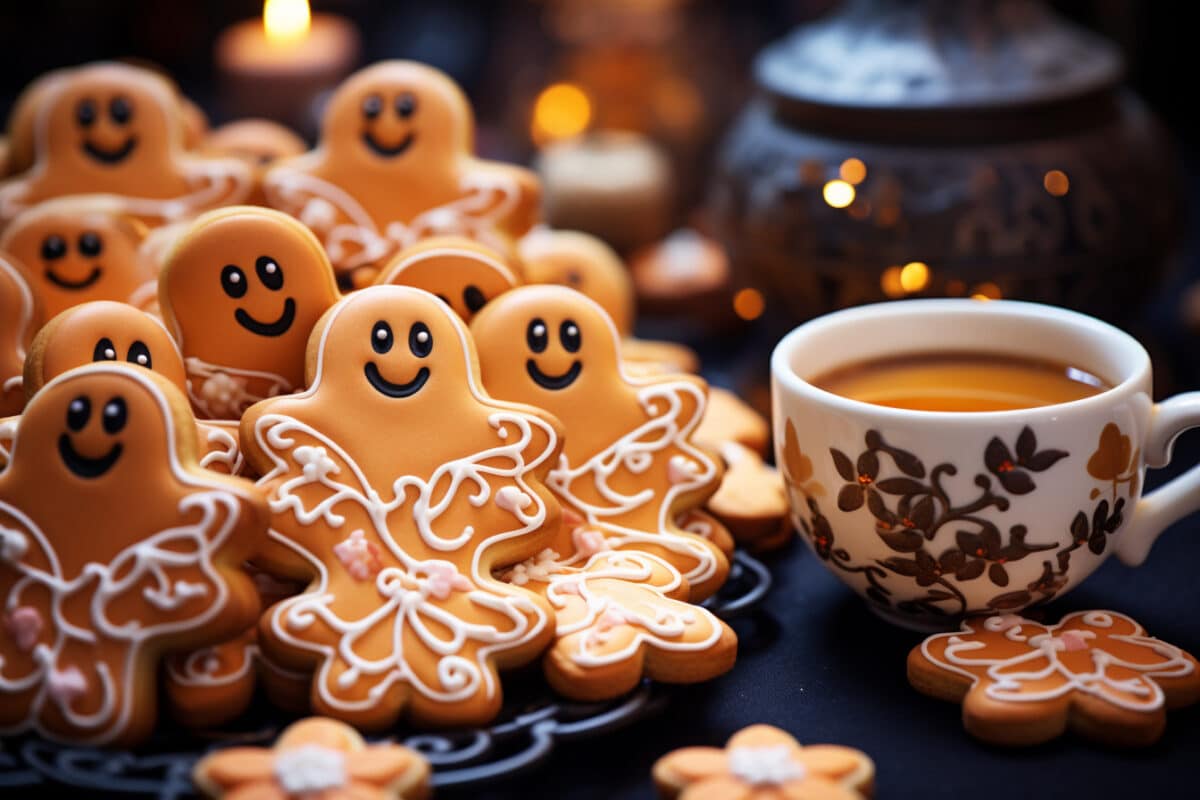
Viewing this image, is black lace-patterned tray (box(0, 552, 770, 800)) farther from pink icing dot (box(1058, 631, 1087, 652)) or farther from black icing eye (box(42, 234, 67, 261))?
black icing eye (box(42, 234, 67, 261))

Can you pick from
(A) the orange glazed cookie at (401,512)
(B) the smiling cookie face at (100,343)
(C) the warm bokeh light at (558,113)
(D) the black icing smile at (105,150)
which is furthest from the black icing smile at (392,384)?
(C) the warm bokeh light at (558,113)

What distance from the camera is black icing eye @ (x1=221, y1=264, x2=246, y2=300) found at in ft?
2.35

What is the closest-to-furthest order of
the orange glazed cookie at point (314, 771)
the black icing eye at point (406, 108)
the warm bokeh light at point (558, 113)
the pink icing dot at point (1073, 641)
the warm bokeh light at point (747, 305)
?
the orange glazed cookie at point (314, 771) → the pink icing dot at point (1073, 641) → the black icing eye at point (406, 108) → the warm bokeh light at point (747, 305) → the warm bokeh light at point (558, 113)

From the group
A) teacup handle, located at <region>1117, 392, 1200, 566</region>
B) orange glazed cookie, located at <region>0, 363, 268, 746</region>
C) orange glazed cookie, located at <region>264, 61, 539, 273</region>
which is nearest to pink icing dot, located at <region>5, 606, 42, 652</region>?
orange glazed cookie, located at <region>0, 363, 268, 746</region>

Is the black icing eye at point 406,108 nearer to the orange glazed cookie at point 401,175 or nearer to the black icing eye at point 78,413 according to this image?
the orange glazed cookie at point 401,175

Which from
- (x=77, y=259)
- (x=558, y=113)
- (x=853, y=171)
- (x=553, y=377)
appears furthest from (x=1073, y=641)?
(x=558, y=113)

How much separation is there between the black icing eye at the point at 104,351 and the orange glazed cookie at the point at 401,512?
0.26ft

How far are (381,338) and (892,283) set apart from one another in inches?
16.6

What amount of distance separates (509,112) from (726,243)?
0.77 metres

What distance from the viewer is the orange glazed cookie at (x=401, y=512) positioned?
24.5 inches

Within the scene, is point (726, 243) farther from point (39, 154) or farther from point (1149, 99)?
point (1149, 99)

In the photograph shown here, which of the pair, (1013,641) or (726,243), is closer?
(1013,641)

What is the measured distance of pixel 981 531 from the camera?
0.66 meters

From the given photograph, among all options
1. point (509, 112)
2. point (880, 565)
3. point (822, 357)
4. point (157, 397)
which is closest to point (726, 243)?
point (822, 357)
